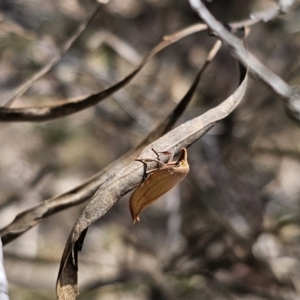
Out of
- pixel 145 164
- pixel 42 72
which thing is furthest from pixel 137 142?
pixel 145 164

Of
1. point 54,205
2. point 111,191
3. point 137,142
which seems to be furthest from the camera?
point 137,142

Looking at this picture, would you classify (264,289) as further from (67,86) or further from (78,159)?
(67,86)

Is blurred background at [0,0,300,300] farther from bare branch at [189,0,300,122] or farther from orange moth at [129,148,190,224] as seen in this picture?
orange moth at [129,148,190,224]

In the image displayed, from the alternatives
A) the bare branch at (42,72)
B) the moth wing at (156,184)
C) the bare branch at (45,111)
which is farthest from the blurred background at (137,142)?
the moth wing at (156,184)

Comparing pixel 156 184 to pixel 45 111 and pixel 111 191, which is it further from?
pixel 45 111

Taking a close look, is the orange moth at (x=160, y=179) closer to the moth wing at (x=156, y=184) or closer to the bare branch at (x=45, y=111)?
the moth wing at (x=156, y=184)

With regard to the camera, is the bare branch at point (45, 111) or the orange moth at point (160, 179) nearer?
the orange moth at point (160, 179)
